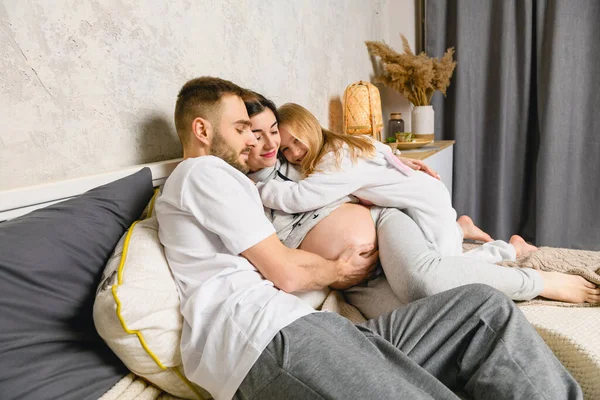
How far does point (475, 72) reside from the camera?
276 cm

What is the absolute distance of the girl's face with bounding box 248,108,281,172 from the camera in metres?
1.39

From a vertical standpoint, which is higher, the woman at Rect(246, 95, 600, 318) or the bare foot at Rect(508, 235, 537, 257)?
the woman at Rect(246, 95, 600, 318)

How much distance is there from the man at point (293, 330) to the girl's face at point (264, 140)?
40 cm

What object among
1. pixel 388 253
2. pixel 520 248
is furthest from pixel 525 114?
pixel 388 253

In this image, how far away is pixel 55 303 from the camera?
77 cm

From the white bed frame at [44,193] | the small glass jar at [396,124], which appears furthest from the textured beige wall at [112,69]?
the small glass jar at [396,124]

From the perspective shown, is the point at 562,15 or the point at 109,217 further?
the point at 562,15

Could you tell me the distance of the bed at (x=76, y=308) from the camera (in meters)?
0.70

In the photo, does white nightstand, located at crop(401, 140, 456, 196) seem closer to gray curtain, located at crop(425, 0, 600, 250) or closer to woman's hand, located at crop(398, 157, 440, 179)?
gray curtain, located at crop(425, 0, 600, 250)

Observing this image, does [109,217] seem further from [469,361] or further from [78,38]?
[469,361]

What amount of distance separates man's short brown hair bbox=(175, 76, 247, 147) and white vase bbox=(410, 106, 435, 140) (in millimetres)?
1611

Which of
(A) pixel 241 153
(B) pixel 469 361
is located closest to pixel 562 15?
(A) pixel 241 153

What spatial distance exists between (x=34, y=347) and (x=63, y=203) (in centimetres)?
31

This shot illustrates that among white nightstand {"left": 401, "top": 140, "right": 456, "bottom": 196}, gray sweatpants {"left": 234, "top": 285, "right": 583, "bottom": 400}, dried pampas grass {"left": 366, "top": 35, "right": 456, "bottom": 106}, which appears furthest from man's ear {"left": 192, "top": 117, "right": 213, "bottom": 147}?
dried pampas grass {"left": 366, "top": 35, "right": 456, "bottom": 106}
